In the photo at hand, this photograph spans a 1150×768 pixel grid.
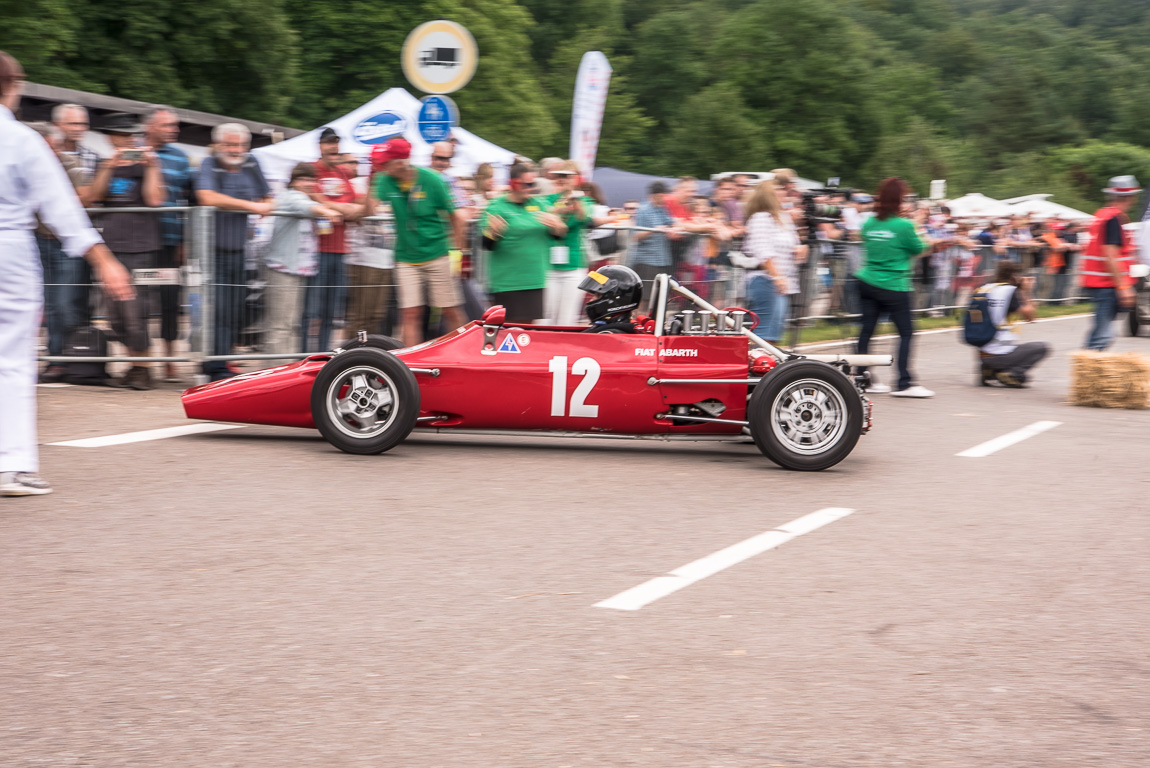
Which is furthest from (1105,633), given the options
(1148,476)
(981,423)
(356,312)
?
(356,312)

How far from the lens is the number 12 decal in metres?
8.18

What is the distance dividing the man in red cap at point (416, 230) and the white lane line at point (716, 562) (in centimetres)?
462

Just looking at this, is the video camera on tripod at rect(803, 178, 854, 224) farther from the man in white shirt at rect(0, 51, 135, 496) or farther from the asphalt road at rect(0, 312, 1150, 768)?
the man in white shirt at rect(0, 51, 135, 496)

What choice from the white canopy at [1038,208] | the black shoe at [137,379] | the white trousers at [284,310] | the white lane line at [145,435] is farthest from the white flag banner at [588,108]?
the white canopy at [1038,208]

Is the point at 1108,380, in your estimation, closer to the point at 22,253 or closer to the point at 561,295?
the point at 561,295

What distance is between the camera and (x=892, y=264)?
12086mm

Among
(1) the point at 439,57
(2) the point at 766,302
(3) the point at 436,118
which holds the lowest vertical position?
(2) the point at 766,302

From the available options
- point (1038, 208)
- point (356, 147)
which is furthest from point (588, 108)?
point (1038, 208)

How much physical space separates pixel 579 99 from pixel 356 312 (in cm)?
830

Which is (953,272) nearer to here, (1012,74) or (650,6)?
(650,6)

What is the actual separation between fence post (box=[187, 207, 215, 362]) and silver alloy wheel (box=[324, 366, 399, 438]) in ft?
9.59

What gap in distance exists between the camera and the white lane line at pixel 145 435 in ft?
26.4

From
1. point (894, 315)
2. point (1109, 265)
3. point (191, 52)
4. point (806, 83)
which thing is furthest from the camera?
point (806, 83)

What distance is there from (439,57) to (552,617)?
8917mm
